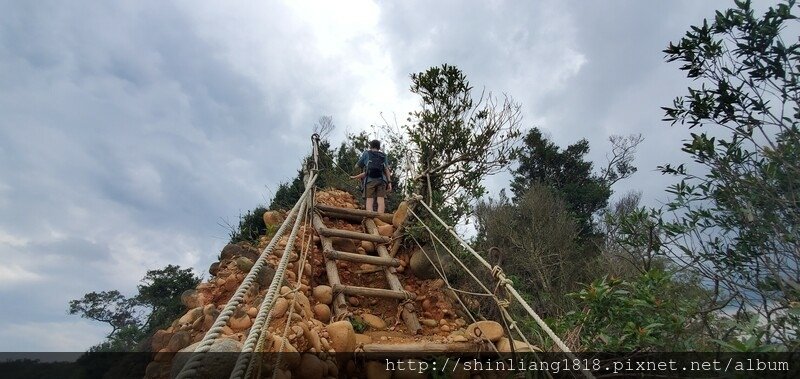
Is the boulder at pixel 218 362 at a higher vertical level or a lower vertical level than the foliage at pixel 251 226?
lower

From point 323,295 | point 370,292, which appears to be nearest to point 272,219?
point 323,295

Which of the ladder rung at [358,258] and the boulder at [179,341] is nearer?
the boulder at [179,341]

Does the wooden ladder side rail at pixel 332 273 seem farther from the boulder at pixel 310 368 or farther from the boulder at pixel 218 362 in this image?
the boulder at pixel 218 362

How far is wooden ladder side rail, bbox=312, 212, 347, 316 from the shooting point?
113 inches

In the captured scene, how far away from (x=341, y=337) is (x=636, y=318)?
1.52 meters

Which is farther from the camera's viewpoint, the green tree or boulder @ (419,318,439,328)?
the green tree

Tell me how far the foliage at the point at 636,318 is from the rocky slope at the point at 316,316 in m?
0.74

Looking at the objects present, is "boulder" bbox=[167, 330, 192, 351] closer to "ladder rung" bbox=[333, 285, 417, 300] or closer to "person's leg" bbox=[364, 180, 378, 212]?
"ladder rung" bbox=[333, 285, 417, 300]

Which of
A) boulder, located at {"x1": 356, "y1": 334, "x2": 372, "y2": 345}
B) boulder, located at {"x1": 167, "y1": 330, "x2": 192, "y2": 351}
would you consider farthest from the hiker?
boulder, located at {"x1": 167, "y1": 330, "x2": 192, "y2": 351}

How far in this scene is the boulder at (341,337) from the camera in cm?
231

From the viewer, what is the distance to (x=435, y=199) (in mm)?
4477

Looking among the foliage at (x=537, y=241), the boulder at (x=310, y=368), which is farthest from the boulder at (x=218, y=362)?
the foliage at (x=537, y=241)

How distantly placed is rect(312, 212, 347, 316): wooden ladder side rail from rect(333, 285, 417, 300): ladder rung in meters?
0.04

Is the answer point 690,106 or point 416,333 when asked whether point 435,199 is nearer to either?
point 416,333
